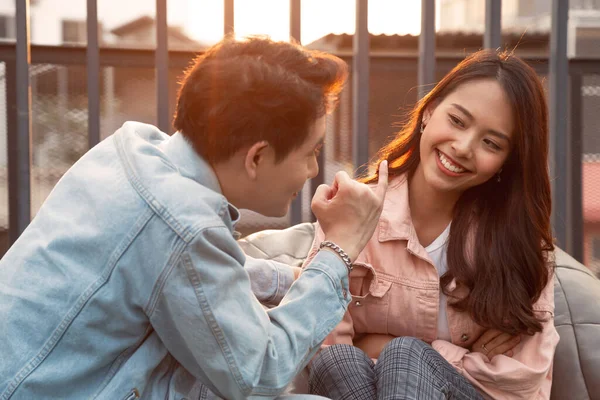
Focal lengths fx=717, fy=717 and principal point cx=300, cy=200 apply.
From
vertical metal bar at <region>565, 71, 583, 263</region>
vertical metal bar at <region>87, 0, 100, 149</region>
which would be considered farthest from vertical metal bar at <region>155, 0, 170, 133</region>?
vertical metal bar at <region>565, 71, 583, 263</region>

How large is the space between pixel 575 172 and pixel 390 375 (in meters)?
1.42

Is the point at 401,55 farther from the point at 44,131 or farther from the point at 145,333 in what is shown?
the point at 145,333

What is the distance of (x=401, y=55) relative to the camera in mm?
2684

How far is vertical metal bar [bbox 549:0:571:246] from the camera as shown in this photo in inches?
94.4

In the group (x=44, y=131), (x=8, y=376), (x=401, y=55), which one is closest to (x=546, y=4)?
(x=401, y=55)

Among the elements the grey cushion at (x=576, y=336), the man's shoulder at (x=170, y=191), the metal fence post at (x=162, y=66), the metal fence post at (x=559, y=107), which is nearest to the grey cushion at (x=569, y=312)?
the grey cushion at (x=576, y=336)

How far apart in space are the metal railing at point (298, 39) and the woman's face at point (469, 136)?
50 cm

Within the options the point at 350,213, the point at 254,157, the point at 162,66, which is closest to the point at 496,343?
the point at 350,213

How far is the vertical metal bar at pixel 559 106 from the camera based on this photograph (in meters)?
2.40

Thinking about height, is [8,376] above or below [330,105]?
below

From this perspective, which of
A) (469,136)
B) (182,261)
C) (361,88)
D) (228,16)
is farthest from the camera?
(361,88)

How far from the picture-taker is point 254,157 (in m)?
1.26

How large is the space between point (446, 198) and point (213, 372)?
0.97 m

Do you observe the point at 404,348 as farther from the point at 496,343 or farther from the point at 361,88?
the point at 361,88
